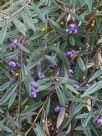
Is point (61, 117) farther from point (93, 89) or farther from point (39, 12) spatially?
point (39, 12)

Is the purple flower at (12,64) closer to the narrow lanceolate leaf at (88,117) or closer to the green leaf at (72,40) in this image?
the green leaf at (72,40)

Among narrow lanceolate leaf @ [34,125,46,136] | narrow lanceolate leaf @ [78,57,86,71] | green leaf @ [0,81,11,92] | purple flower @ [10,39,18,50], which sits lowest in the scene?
narrow lanceolate leaf @ [34,125,46,136]

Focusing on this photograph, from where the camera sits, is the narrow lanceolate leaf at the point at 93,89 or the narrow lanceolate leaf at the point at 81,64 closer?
the narrow lanceolate leaf at the point at 93,89

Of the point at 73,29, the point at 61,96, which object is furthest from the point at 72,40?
the point at 61,96

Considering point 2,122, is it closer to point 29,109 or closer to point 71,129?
point 29,109

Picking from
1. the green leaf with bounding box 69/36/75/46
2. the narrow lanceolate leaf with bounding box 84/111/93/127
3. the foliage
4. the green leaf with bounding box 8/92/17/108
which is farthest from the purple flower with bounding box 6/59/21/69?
the narrow lanceolate leaf with bounding box 84/111/93/127

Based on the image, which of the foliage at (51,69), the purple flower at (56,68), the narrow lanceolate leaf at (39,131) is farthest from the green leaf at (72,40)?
the narrow lanceolate leaf at (39,131)

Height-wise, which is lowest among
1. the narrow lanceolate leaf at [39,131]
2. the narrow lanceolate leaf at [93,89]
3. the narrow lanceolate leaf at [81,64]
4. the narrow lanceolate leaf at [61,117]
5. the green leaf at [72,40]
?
the narrow lanceolate leaf at [39,131]

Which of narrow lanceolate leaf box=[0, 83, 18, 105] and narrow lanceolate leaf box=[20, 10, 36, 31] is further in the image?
narrow lanceolate leaf box=[0, 83, 18, 105]

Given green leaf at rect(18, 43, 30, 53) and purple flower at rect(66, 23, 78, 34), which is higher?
green leaf at rect(18, 43, 30, 53)

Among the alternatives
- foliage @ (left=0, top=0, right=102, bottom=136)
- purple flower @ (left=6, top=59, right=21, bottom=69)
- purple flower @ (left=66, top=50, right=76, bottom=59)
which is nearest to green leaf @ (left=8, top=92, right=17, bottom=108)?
foliage @ (left=0, top=0, right=102, bottom=136)

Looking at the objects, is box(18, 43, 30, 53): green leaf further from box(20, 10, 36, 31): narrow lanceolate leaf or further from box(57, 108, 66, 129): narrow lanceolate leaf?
box(57, 108, 66, 129): narrow lanceolate leaf
